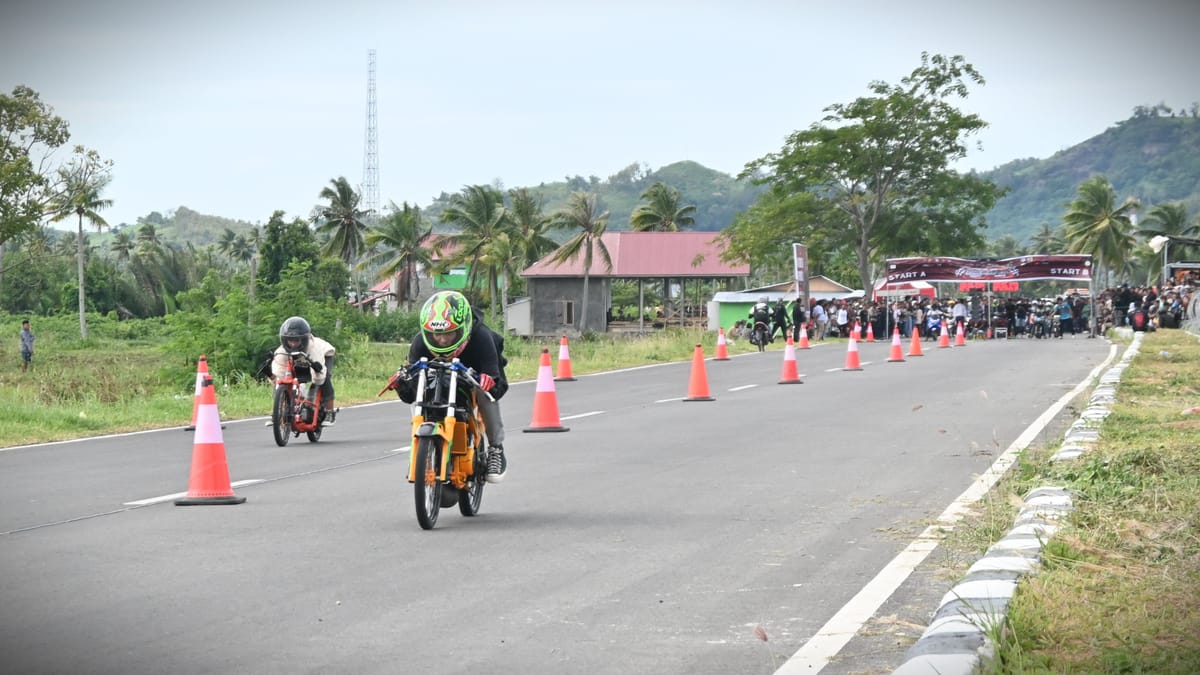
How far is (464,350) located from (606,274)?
7443cm

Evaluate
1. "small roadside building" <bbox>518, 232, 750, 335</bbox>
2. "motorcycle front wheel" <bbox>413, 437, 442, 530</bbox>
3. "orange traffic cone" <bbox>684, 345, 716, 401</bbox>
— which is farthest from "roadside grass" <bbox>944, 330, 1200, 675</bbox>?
"small roadside building" <bbox>518, 232, 750, 335</bbox>

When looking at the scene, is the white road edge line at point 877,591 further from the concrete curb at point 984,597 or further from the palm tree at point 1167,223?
the palm tree at point 1167,223

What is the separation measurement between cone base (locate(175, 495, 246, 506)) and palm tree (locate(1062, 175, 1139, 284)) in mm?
97949

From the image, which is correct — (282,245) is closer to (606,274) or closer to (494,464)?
(606,274)

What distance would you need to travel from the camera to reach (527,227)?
9019 cm

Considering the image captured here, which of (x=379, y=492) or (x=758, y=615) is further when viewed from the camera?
(x=379, y=492)

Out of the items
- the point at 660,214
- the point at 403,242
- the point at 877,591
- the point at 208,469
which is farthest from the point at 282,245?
the point at 877,591

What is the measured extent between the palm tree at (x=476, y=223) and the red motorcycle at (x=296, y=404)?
69.1m

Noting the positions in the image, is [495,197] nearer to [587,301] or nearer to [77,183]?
[587,301]

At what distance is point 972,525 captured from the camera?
8.78 metres

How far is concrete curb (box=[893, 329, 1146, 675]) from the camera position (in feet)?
16.7

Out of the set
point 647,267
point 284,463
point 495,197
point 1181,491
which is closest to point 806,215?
point 647,267

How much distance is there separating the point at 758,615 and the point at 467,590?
58.0 inches

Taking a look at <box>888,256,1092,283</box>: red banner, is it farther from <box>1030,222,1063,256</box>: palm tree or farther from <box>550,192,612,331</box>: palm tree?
<box>1030,222,1063,256</box>: palm tree
